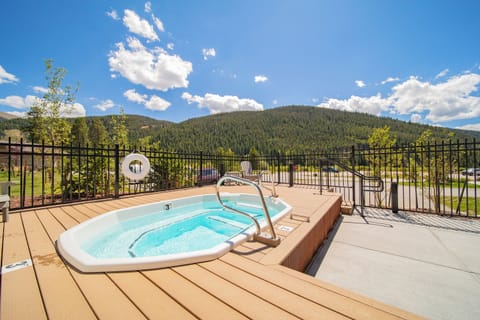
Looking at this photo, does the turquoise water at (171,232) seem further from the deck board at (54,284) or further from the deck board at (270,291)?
the deck board at (270,291)

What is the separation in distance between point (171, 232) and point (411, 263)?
4281 millimetres

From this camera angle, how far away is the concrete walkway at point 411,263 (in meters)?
1.89

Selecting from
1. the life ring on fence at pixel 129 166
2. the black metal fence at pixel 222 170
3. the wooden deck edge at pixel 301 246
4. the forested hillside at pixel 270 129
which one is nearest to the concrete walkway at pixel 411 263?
the wooden deck edge at pixel 301 246

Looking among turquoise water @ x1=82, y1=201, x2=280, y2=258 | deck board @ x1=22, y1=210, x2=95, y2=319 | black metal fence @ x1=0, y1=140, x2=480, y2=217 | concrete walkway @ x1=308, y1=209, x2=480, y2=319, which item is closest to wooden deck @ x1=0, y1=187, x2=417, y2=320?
deck board @ x1=22, y1=210, x2=95, y2=319

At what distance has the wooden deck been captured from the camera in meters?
1.12

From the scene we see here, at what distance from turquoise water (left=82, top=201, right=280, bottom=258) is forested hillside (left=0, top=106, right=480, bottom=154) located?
45.6 meters

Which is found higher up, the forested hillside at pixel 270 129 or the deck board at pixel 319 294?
the forested hillside at pixel 270 129

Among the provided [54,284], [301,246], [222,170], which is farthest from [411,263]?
[222,170]

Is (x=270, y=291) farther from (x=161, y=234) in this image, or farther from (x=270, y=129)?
(x=270, y=129)

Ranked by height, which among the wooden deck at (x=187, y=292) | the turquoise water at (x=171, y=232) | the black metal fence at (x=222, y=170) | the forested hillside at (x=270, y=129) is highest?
the forested hillside at (x=270, y=129)

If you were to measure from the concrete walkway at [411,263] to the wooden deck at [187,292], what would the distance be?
A: 1048 millimetres

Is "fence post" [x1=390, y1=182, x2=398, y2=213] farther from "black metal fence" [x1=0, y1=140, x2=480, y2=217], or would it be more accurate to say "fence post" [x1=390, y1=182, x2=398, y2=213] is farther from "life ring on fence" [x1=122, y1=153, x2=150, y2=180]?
"life ring on fence" [x1=122, y1=153, x2=150, y2=180]

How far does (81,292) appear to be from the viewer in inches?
52.3

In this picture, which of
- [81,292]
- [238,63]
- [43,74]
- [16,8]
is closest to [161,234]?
[81,292]
